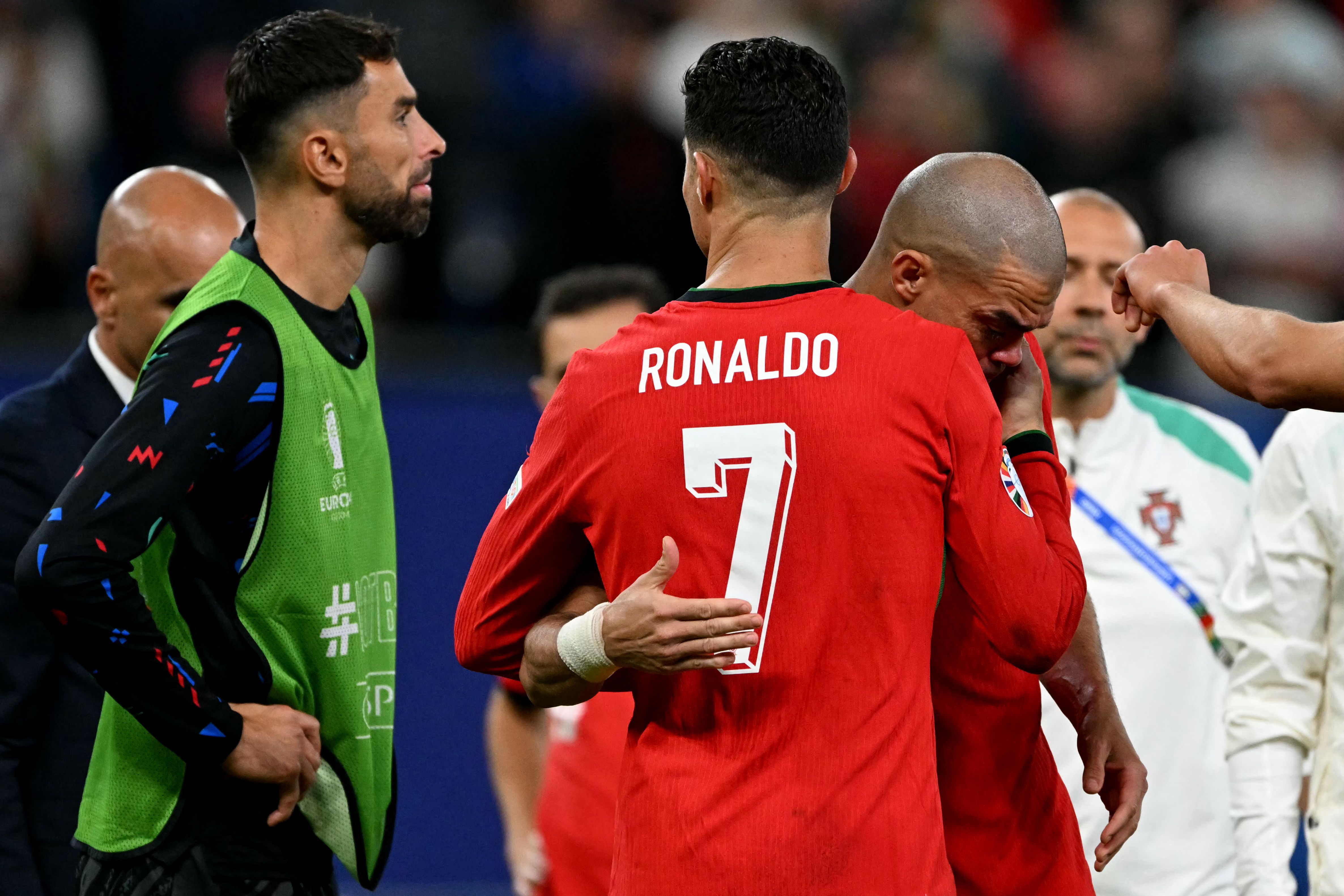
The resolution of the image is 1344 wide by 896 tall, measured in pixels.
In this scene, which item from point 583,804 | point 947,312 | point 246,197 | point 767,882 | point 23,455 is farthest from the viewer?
point 246,197

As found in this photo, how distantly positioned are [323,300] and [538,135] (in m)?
5.03

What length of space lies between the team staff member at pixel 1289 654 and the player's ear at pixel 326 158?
2.11 m

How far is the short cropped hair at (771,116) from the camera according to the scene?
2.54 m

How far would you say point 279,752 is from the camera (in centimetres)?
295

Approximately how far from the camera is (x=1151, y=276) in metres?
2.92

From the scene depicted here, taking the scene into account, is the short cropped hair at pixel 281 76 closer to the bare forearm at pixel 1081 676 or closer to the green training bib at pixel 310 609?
the green training bib at pixel 310 609

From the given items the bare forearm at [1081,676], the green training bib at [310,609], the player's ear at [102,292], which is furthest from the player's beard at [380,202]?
the bare forearm at [1081,676]

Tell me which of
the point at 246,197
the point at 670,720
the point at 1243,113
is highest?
the point at 1243,113

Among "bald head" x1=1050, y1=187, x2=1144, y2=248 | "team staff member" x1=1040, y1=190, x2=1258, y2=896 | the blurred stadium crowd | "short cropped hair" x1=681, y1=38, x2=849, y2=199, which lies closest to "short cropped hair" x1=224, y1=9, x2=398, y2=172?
"short cropped hair" x1=681, y1=38, x2=849, y2=199

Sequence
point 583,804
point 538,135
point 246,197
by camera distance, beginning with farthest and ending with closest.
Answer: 1. point 538,135
2. point 246,197
3. point 583,804

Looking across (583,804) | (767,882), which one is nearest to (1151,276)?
(767,882)

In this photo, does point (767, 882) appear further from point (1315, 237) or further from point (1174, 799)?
point (1315, 237)

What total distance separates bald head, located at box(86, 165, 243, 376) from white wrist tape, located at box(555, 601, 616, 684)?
5.37 ft

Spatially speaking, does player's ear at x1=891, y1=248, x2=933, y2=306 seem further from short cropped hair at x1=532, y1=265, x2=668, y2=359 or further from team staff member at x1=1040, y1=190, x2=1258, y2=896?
short cropped hair at x1=532, y1=265, x2=668, y2=359
